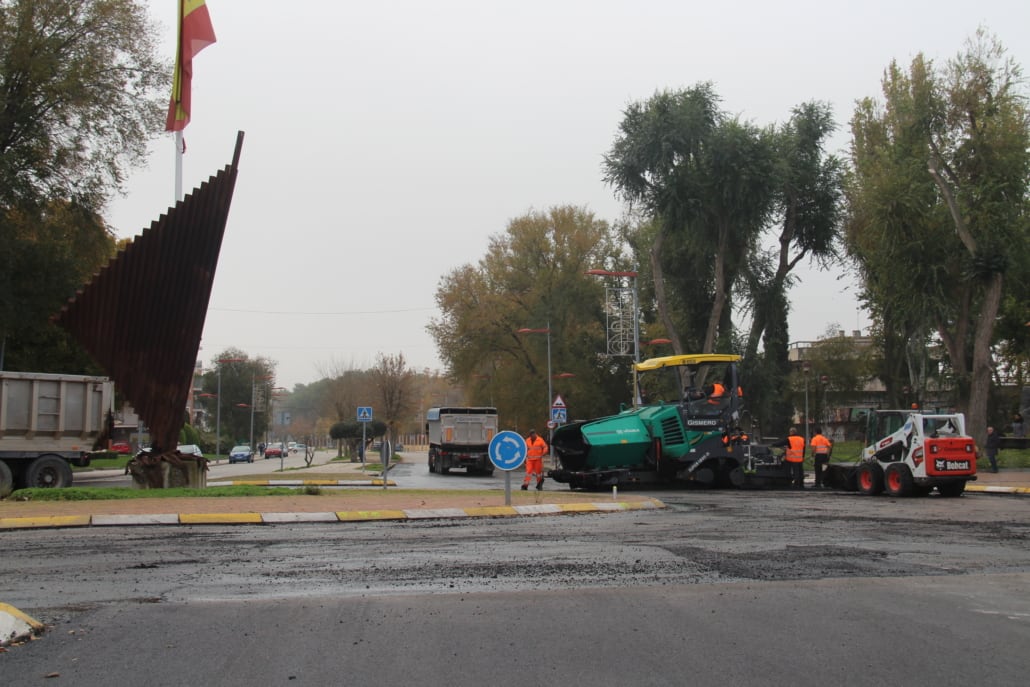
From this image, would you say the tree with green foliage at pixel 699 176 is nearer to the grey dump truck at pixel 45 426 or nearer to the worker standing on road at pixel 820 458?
the worker standing on road at pixel 820 458

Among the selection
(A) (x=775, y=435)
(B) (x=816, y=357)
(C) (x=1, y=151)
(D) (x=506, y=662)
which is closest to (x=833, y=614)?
(D) (x=506, y=662)

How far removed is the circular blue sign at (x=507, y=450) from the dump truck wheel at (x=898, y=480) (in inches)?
368

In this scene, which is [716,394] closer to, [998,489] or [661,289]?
[998,489]

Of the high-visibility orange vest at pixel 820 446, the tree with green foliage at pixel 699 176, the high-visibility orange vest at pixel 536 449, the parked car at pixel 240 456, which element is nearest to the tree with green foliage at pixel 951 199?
the tree with green foliage at pixel 699 176

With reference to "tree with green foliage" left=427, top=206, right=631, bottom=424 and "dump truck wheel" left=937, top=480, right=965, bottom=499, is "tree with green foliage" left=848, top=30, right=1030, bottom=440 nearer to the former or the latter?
"dump truck wheel" left=937, top=480, right=965, bottom=499

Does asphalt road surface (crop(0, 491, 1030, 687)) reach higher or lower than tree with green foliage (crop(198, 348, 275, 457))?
lower

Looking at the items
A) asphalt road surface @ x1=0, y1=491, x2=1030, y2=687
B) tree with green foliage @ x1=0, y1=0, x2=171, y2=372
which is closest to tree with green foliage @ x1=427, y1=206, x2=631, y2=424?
tree with green foliage @ x1=0, y1=0, x2=171, y2=372

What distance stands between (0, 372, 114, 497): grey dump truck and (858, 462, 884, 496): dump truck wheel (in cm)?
2013

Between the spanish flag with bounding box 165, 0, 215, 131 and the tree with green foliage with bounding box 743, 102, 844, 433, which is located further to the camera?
the tree with green foliage with bounding box 743, 102, 844, 433

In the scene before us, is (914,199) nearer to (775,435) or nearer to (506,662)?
(775,435)

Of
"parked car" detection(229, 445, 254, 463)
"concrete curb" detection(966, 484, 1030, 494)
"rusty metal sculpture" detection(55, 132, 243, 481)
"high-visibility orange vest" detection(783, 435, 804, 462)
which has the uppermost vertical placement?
"rusty metal sculpture" detection(55, 132, 243, 481)

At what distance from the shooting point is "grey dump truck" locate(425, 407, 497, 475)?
41969 millimetres

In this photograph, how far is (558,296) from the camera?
57312 millimetres

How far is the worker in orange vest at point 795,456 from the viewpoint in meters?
24.5
